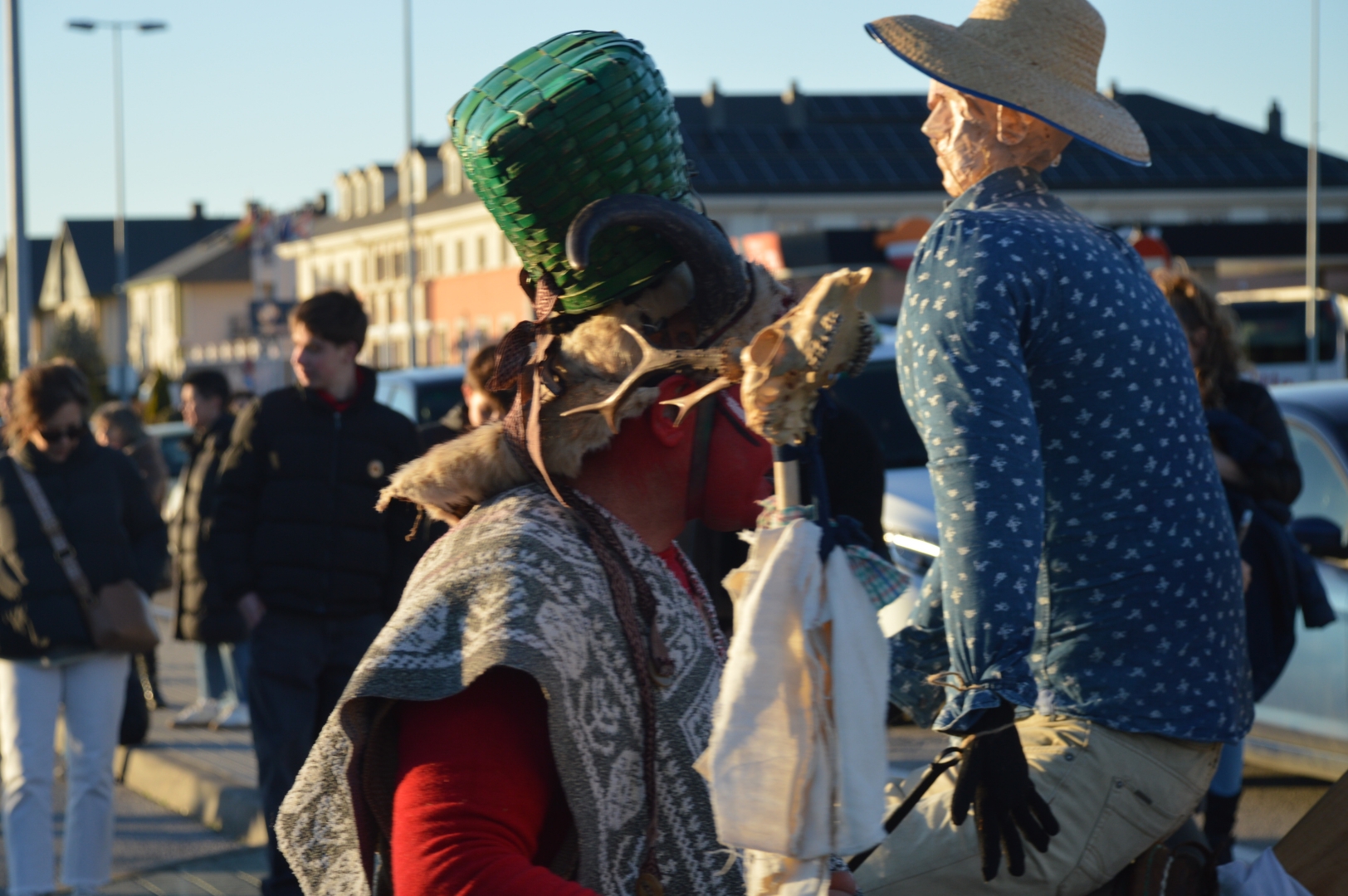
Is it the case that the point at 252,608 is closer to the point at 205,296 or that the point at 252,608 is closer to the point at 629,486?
the point at 629,486

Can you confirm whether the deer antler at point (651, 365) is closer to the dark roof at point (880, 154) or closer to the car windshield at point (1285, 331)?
the car windshield at point (1285, 331)

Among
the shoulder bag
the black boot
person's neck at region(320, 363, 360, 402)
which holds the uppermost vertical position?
person's neck at region(320, 363, 360, 402)

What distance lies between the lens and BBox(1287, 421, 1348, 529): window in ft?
20.9

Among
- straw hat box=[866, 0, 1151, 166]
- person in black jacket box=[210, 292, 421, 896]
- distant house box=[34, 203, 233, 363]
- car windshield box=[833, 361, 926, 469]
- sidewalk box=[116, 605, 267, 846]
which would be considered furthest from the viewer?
distant house box=[34, 203, 233, 363]

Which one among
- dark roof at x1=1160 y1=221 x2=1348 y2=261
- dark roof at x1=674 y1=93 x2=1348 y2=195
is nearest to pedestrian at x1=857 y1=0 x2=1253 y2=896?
dark roof at x1=1160 y1=221 x2=1348 y2=261

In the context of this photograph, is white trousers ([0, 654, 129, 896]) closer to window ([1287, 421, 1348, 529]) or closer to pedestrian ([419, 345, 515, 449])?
pedestrian ([419, 345, 515, 449])

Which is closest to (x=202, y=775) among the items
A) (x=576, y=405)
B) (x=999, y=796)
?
(x=999, y=796)

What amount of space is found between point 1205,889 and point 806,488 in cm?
123

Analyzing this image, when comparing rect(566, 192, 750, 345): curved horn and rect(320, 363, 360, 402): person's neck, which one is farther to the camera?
rect(320, 363, 360, 402): person's neck

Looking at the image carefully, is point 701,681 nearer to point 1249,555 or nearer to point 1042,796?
point 1042,796

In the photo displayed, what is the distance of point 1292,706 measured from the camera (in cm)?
625

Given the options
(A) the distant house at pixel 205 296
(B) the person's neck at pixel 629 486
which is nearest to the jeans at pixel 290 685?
(B) the person's neck at pixel 629 486

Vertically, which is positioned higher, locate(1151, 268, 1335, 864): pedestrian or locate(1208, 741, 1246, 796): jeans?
locate(1151, 268, 1335, 864): pedestrian

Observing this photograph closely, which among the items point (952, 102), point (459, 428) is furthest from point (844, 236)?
point (952, 102)
